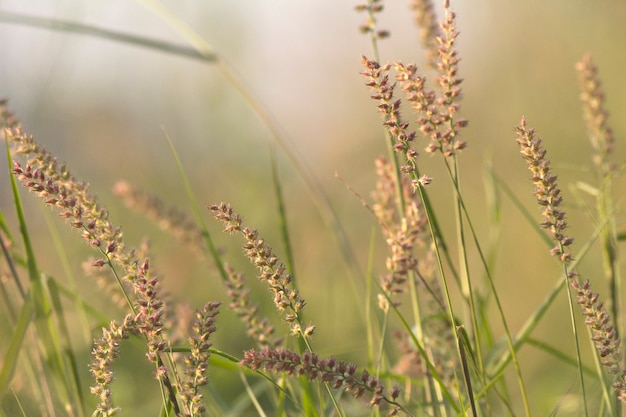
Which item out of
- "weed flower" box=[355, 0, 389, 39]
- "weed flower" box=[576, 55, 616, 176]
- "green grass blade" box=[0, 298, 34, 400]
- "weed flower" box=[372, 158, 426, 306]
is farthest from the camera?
"weed flower" box=[576, 55, 616, 176]

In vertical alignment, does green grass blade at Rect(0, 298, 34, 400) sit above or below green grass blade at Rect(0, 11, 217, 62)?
below

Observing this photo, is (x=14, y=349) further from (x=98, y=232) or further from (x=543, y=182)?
(x=543, y=182)

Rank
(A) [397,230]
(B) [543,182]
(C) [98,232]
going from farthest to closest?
(A) [397,230], (C) [98,232], (B) [543,182]

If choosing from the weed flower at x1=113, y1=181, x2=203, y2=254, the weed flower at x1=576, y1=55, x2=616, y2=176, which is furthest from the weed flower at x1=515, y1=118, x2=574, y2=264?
the weed flower at x1=113, y1=181, x2=203, y2=254

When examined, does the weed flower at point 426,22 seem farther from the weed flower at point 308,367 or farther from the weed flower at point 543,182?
the weed flower at point 308,367

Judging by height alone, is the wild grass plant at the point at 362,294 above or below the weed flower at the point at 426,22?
below

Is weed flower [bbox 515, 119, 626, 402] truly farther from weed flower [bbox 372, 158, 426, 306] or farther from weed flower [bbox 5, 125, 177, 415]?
weed flower [bbox 5, 125, 177, 415]

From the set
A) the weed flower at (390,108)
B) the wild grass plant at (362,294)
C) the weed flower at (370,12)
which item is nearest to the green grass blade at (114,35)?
the wild grass plant at (362,294)

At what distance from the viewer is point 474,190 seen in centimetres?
646

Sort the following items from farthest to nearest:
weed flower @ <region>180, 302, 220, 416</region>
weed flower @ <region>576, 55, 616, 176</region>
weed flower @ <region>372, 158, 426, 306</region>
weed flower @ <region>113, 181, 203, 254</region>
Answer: weed flower @ <region>113, 181, 203, 254</region> < weed flower @ <region>576, 55, 616, 176</region> < weed flower @ <region>372, 158, 426, 306</region> < weed flower @ <region>180, 302, 220, 416</region>

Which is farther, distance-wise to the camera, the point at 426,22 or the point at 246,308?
the point at 426,22

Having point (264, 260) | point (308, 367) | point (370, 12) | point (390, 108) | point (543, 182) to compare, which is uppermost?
point (370, 12)

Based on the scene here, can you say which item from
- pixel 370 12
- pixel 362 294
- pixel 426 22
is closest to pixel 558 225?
pixel 370 12

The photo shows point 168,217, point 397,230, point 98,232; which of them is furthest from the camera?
point 168,217
